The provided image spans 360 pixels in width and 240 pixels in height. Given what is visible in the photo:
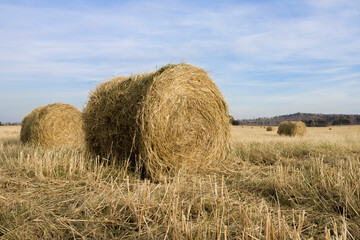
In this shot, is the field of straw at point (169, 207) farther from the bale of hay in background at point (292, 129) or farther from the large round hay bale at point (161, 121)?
the bale of hay in background at point (292, 129)

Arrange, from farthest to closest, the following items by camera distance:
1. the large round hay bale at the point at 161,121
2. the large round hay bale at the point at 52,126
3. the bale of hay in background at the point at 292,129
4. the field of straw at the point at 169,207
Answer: the bale of hay in background at the point at 292,129, the large round hay bale at the point at 52,126, the large round hay bale at the point at 161,121, the field of straw at the point at 169,207

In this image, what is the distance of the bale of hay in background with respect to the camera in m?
20.1

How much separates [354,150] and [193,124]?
4.90 metres

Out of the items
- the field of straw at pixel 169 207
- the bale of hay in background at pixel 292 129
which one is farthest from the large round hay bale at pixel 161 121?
the bale of hay in background at pixel 292 129

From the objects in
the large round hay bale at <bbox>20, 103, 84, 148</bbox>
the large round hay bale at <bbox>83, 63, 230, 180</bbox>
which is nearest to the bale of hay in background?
the large round hay bale at <bbox>20, 103, 84, 148</bbox>

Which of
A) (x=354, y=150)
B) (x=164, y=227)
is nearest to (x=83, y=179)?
(x=164, y=227)

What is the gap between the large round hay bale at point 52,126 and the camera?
31.9ft

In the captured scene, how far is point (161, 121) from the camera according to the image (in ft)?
17.4

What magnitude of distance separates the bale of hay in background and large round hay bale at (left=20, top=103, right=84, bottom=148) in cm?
1452

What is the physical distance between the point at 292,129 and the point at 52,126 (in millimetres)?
15554

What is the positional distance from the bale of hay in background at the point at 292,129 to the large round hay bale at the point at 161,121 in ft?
48.6

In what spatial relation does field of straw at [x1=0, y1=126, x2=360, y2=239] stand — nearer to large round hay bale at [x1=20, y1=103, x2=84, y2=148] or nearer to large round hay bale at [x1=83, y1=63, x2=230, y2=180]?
large round hay bale at [x1=83, y1=63, x2=230, y2=180]

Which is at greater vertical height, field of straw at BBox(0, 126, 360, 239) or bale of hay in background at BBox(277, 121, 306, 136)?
bale of hay in background at BBox(277, 121, 306, 136)

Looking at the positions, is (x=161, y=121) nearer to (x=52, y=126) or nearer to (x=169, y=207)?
(x=169, y=207)
